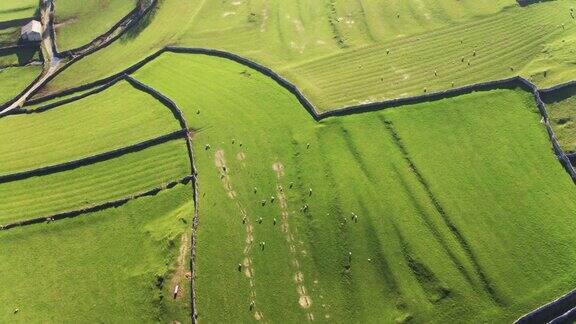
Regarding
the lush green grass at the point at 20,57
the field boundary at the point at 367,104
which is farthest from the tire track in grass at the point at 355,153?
the lush green grass at the point at 20,57

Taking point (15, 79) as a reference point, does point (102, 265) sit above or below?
below

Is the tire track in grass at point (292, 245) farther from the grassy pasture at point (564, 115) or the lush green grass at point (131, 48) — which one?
the lush green grass at point (131, 48)

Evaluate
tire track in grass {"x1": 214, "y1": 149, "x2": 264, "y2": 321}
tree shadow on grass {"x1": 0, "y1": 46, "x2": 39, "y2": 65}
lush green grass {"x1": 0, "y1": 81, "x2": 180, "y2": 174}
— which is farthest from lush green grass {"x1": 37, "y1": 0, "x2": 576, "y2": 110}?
tire track in grass {"x1": 214, "y1": 149, "x2": 264, "y2": 321}

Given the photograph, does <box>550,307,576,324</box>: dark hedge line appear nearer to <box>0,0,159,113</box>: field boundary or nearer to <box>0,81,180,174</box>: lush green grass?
<box>0,81,180,174</box>: lush green grass

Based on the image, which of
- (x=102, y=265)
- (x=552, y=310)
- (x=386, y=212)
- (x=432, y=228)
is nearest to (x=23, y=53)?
Answer: (x=102, y=265)

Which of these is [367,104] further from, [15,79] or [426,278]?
[15,79]
